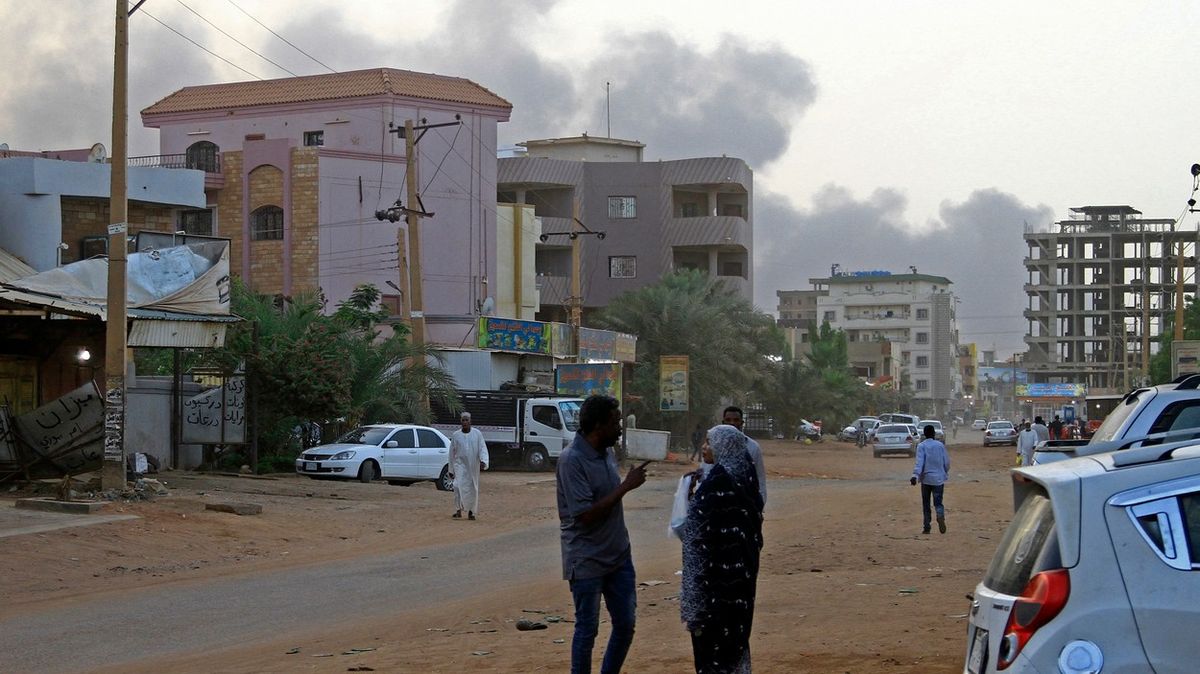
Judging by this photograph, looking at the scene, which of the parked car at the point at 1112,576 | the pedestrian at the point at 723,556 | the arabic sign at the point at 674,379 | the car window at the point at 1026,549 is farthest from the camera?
the arabic sign at the point at 674,379

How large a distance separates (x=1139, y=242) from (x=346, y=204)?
4396 inches

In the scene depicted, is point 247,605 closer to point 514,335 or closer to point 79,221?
point 79,221

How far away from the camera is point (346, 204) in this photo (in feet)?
192

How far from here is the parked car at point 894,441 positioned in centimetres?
6150

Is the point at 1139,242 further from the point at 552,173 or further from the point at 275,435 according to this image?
the point at 275,435

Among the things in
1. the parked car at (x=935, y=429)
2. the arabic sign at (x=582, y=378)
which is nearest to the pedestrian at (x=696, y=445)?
the arabic sign at (x=582, y=378)

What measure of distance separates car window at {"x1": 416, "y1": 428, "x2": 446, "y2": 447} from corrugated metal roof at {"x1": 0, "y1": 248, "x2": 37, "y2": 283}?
9.09 meters

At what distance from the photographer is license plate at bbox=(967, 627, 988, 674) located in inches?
202

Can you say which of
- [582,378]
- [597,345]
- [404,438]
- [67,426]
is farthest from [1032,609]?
[597,345]

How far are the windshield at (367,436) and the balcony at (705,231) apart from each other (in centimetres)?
4959

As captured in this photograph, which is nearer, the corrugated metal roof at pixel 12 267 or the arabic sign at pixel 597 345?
the corrugated metal roof at pixel 12 267

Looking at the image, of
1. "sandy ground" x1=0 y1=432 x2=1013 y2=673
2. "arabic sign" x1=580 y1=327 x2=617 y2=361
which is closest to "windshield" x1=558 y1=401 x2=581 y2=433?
"sandy ground" x1=0 y1=432 x2=1013 y2=673

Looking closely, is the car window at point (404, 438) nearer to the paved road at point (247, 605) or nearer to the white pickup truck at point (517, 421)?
the white pickup truck at point (517, 421)

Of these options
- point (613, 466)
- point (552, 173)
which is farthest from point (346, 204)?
point (613, 466)
